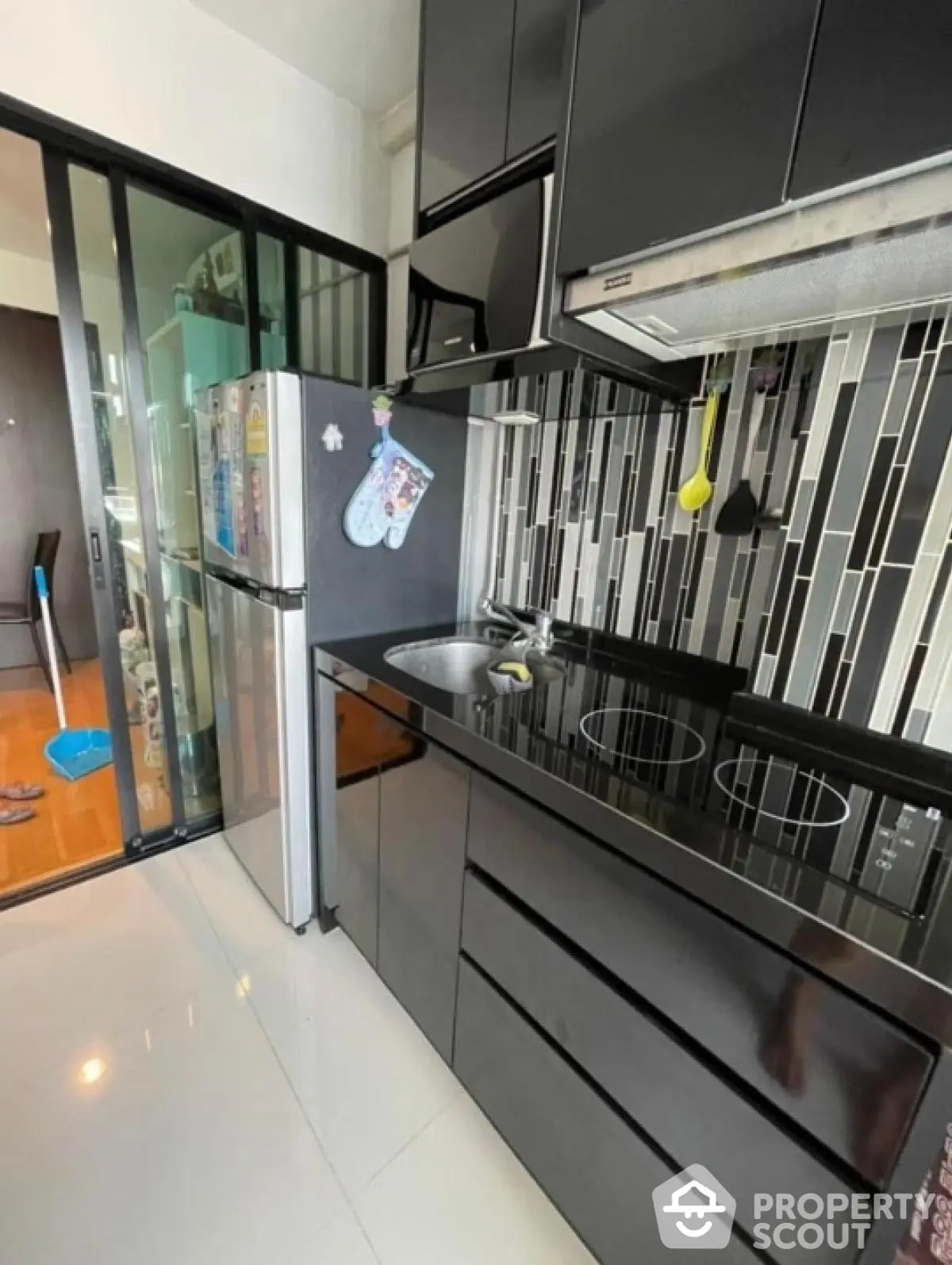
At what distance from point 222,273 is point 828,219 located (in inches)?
72.2

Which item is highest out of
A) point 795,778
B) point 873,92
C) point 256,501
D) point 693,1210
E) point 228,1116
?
point 873,92

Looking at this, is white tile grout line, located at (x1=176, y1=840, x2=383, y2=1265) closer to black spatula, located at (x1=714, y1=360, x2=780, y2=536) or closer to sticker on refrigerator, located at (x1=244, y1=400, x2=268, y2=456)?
sticker on refrigerator, located at (x1=244, y1=400, x2=268, y2=456)

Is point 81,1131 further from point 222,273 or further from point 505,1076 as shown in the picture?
point 222,273

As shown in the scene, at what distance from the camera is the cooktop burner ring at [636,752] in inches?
35.6

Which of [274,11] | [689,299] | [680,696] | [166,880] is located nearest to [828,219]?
[689,299]

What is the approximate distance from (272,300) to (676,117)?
1.52m

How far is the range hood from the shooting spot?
63cm

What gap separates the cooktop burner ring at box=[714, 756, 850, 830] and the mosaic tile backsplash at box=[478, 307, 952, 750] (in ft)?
0.54

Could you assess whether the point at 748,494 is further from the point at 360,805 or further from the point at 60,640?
the point at 60,640

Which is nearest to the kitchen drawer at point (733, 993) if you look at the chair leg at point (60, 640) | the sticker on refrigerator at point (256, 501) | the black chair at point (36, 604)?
the sticker on refrigerator at point (256, 501)

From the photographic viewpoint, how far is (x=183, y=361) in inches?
68.6

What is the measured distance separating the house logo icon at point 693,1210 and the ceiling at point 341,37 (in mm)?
2497

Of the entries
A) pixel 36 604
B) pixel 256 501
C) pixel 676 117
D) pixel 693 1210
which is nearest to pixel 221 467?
pixel 256 501

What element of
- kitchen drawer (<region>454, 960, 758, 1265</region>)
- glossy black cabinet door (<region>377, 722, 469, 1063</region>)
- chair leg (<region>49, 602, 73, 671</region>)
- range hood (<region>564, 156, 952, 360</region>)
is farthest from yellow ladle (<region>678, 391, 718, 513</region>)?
chair leg (<region>49, 602, 73, 671</region>)
